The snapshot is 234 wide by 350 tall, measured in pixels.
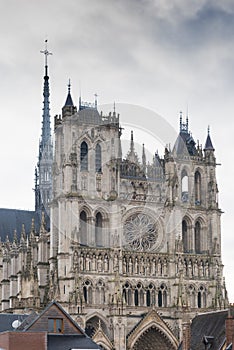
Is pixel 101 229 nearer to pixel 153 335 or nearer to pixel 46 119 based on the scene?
pixel 153 335

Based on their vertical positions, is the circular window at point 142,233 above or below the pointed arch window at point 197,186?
below

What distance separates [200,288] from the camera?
289 feet

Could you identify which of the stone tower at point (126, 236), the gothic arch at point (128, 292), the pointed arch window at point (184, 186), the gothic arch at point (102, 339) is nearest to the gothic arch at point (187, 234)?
the stone tower at point (126, 236)

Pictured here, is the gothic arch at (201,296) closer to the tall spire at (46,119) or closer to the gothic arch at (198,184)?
the gothic arch at (198,184)

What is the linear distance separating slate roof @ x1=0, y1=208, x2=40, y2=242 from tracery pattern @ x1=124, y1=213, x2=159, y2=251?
1791 centimetres

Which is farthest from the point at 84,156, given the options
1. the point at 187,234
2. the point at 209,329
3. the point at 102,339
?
the point at 209,329

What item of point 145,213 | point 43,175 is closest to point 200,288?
point 145,213

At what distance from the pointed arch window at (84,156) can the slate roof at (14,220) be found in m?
16.9

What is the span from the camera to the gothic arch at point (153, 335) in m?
82.4

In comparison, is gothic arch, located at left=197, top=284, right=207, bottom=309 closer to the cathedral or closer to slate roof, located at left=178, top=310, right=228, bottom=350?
the cathedral

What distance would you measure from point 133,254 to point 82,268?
19.2ft

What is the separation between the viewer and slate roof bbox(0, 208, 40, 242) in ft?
335

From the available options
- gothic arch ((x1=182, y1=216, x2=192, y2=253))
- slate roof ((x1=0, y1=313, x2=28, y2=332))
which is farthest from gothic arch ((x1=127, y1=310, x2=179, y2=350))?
slate roof ((x1=0, y1=313, x2=28, y2=332))

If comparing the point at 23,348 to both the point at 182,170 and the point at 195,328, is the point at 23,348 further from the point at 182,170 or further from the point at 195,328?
the point at 182,170
